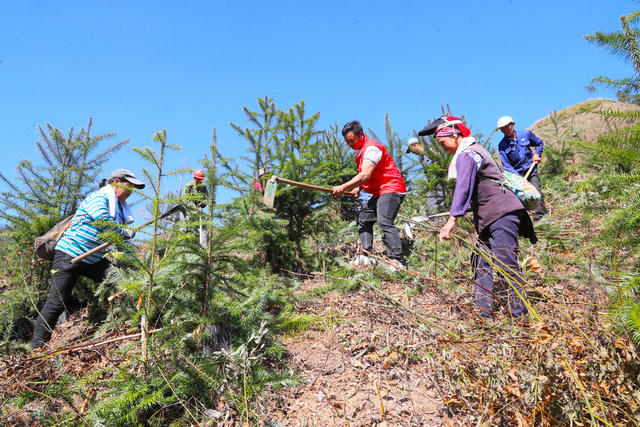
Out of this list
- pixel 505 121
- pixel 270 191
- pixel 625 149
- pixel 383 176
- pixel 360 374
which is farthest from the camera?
pixel 505 121

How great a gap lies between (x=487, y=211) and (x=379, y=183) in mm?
1724

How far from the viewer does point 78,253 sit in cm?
378

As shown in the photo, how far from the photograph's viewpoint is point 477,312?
10.0 ft

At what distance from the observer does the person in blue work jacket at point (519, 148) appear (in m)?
6.10

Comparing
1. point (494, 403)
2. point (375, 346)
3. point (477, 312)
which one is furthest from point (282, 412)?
point (477, 312)

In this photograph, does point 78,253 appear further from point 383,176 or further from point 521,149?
point 521,149

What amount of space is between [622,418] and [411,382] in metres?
1.25

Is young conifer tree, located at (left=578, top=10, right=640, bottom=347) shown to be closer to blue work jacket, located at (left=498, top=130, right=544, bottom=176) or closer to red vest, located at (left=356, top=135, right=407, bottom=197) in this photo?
red vest, located at (left=356, top=135, right=407, bottom=197)

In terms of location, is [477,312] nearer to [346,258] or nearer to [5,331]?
[346,258]

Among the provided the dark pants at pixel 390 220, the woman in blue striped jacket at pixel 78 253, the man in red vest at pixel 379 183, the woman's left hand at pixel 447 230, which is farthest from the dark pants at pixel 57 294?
the woman's left hand at pixel 447 230

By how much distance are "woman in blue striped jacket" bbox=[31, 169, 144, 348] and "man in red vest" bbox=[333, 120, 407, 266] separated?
2708 mm

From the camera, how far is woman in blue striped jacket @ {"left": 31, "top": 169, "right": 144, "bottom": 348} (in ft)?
12.1

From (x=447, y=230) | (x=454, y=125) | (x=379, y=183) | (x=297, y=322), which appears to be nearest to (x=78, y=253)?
(x=297, y=322)

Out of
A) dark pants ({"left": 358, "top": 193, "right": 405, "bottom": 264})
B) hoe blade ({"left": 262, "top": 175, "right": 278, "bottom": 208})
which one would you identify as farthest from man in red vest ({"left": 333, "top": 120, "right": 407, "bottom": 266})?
hoe blade ({"left": 262, "top": 175, "right": 278, "bottom": 208})
